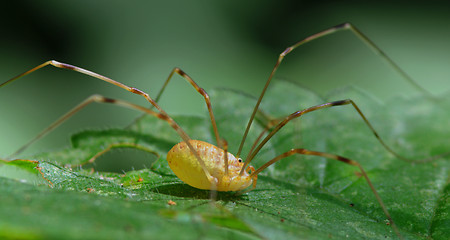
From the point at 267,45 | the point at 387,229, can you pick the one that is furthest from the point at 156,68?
the point at 387,229

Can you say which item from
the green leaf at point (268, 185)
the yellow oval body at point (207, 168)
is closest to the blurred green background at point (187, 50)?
the green leaf at point (268, 185)

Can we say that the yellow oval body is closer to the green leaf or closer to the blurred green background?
the green leaf

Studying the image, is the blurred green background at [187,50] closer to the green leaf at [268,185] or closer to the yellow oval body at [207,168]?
the green leaf at [268,185]

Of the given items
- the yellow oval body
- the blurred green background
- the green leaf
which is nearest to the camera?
the green leaf

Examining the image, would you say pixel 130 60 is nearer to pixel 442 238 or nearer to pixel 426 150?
pixel 426 150

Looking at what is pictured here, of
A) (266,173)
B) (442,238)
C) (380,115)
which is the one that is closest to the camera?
(442,238)

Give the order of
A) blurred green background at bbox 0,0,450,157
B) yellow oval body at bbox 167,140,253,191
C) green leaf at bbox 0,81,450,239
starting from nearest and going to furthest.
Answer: green leaf at bbox 0,81,450,239 → yellow oval body at bbox 167,140,253,191 → blurred green background at bbox 0,0,450,157

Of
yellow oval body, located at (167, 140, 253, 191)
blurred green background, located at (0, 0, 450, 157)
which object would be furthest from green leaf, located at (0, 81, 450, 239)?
blurred green background, located at (0, 0, 450, 157)
